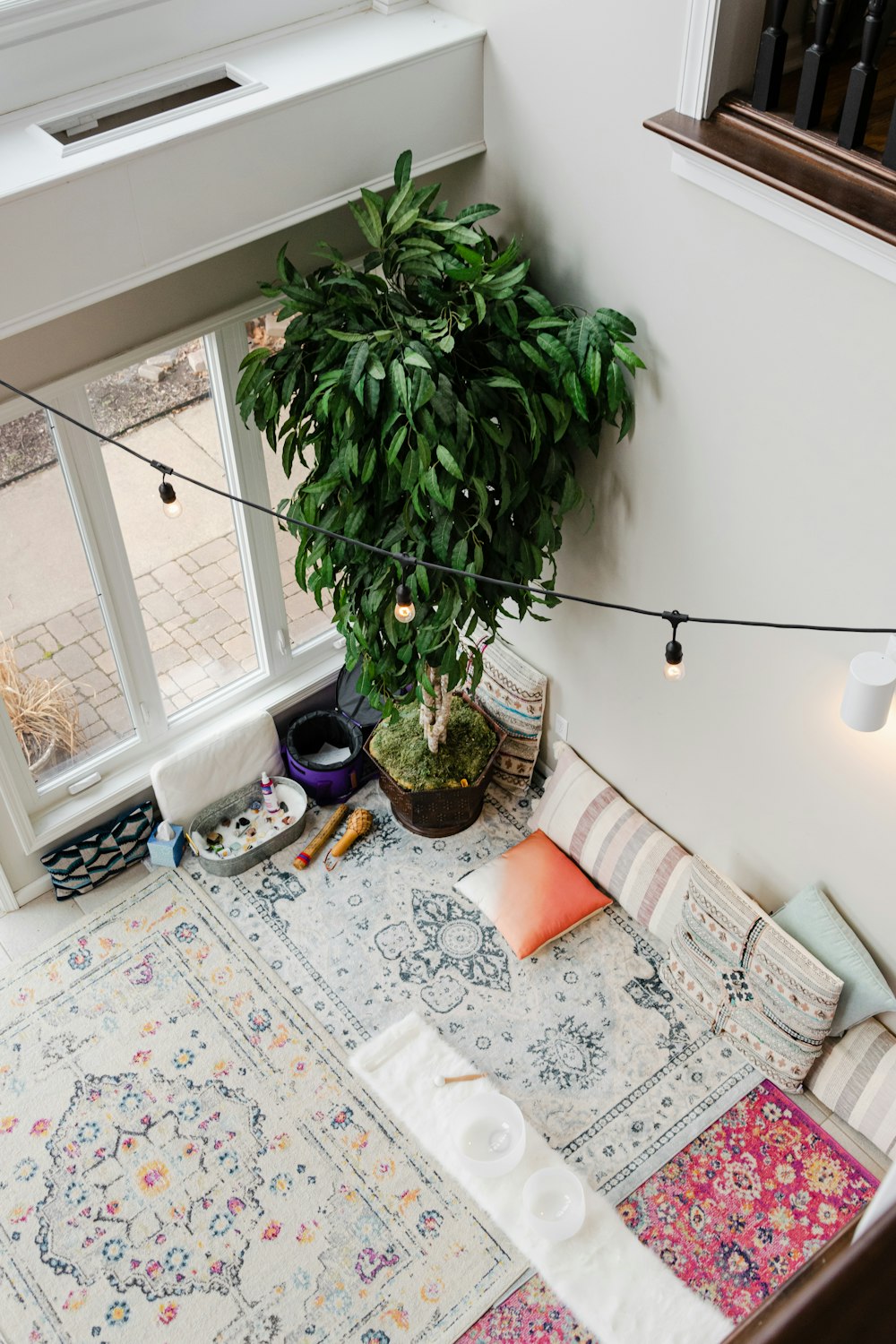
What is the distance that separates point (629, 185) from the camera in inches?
140

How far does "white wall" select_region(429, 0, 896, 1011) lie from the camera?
3230 millimetres

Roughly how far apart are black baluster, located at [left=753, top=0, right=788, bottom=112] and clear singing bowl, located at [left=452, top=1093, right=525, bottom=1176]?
10.6 feet

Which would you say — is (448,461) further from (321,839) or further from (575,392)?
(321,839)

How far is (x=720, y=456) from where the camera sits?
3670mm

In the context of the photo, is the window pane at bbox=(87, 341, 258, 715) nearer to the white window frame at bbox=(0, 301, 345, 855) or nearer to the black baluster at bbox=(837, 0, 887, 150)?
the white window frame at bbox=(0, 301, 345, 855)

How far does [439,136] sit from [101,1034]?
339cm

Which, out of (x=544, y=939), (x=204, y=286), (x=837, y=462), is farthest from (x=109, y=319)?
(x=544, y=939)

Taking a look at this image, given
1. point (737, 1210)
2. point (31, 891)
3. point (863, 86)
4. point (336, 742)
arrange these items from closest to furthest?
point (863, 86) < point (737, 1210) < point (31, 891) < point (336, 742)

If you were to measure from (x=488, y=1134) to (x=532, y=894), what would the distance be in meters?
0.96

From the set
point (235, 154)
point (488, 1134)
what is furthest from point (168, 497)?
point (488, 1134)

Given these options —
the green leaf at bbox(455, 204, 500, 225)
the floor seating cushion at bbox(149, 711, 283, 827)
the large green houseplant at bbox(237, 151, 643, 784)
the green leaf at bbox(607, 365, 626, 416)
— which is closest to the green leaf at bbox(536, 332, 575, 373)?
the large green houseplant at bbox(237, 151, 643, 784)

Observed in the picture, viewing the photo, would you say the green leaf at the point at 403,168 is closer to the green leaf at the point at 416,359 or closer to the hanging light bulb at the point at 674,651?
the green leaf at the point at 416,359

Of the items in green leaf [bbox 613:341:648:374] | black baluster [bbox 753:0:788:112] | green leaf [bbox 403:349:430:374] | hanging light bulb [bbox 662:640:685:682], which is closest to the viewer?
hanging light bulb [bbox 662:640:685:682]

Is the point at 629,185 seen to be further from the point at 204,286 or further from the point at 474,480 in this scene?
the point at 204,286
